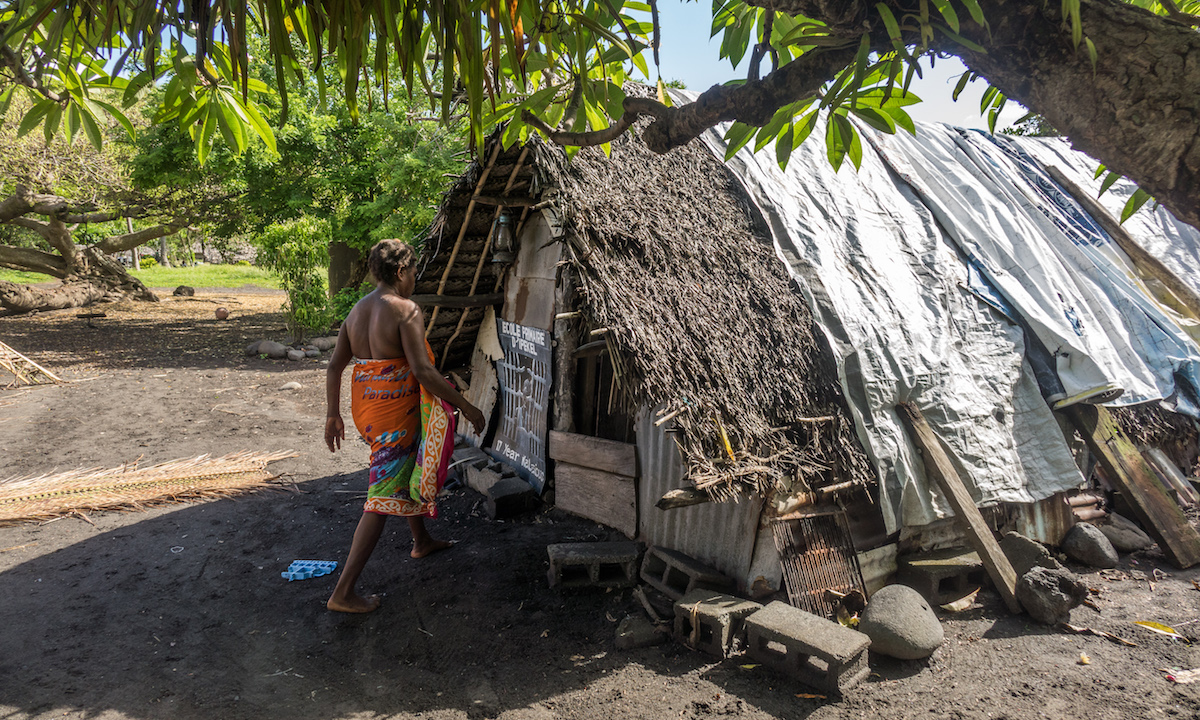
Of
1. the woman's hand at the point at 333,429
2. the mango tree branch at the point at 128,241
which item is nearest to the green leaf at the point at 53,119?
the woman's hand at the point at 333,429

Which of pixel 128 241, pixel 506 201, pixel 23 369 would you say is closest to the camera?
pixel 506 201

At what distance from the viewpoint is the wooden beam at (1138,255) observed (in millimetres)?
6086

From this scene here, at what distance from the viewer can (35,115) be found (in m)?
2.23

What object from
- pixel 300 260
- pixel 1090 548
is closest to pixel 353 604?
pixel 1090 548

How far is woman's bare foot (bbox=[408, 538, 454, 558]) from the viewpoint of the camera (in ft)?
16.0

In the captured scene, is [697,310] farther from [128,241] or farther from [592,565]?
[128,241]

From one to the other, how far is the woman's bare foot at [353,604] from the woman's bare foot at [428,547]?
71 cm

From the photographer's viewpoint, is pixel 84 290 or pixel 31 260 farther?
pixel 84 290

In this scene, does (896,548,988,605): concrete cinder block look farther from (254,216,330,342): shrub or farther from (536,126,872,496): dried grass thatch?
(254,216,330,342): shrub

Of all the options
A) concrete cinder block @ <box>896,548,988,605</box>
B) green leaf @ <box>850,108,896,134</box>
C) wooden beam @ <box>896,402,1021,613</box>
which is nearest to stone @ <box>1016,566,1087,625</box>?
wooden beam @ <box>896,402,1021,613</box>

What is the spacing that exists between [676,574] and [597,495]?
41.2 inches

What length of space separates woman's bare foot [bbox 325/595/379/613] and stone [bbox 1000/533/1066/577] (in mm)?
4194

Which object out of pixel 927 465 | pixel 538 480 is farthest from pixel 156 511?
pixel 927 465

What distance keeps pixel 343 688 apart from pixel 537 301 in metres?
3.35
